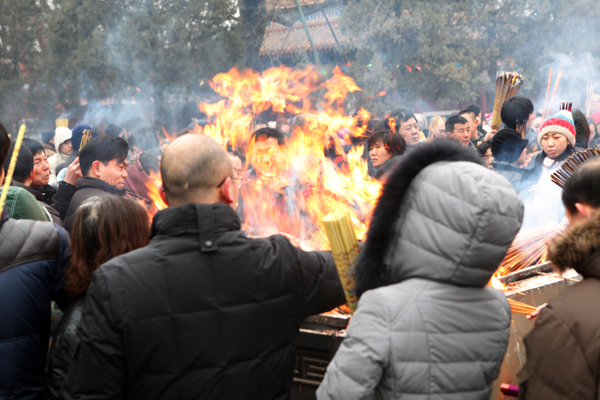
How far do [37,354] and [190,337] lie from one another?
73cm

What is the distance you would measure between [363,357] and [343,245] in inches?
19.8

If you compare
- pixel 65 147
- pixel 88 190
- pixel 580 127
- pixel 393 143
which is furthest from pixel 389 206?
pixel 65 147

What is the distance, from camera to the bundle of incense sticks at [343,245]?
6.28ft

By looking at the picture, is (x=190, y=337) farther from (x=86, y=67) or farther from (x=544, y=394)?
(x=86, y=67)

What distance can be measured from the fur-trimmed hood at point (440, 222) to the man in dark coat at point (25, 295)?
118 centimetres

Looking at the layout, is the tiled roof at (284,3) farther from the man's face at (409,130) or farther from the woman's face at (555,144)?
the woman's face at (555,144)

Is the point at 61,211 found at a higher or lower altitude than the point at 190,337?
lower

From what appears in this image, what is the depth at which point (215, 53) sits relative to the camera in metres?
10.9

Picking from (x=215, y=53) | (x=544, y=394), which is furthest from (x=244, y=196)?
(x=215, y=53)

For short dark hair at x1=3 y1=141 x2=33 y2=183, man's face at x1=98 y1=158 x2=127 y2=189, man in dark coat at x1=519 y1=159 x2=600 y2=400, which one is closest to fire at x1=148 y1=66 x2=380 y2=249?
man's face at x1=98 y1=158 x2=127 y2=189

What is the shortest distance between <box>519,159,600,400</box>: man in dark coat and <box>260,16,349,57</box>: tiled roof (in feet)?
42.1

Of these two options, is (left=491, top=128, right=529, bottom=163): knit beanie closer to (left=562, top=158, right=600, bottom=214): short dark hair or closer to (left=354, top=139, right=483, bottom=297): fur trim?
(left=562, top=158, right=600, bottom=214): short dark hair

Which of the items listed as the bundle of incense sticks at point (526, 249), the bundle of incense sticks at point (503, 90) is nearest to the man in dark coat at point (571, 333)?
the bundle of incense sticks at point (526, 249)

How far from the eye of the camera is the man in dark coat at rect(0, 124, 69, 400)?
1.93 metres
